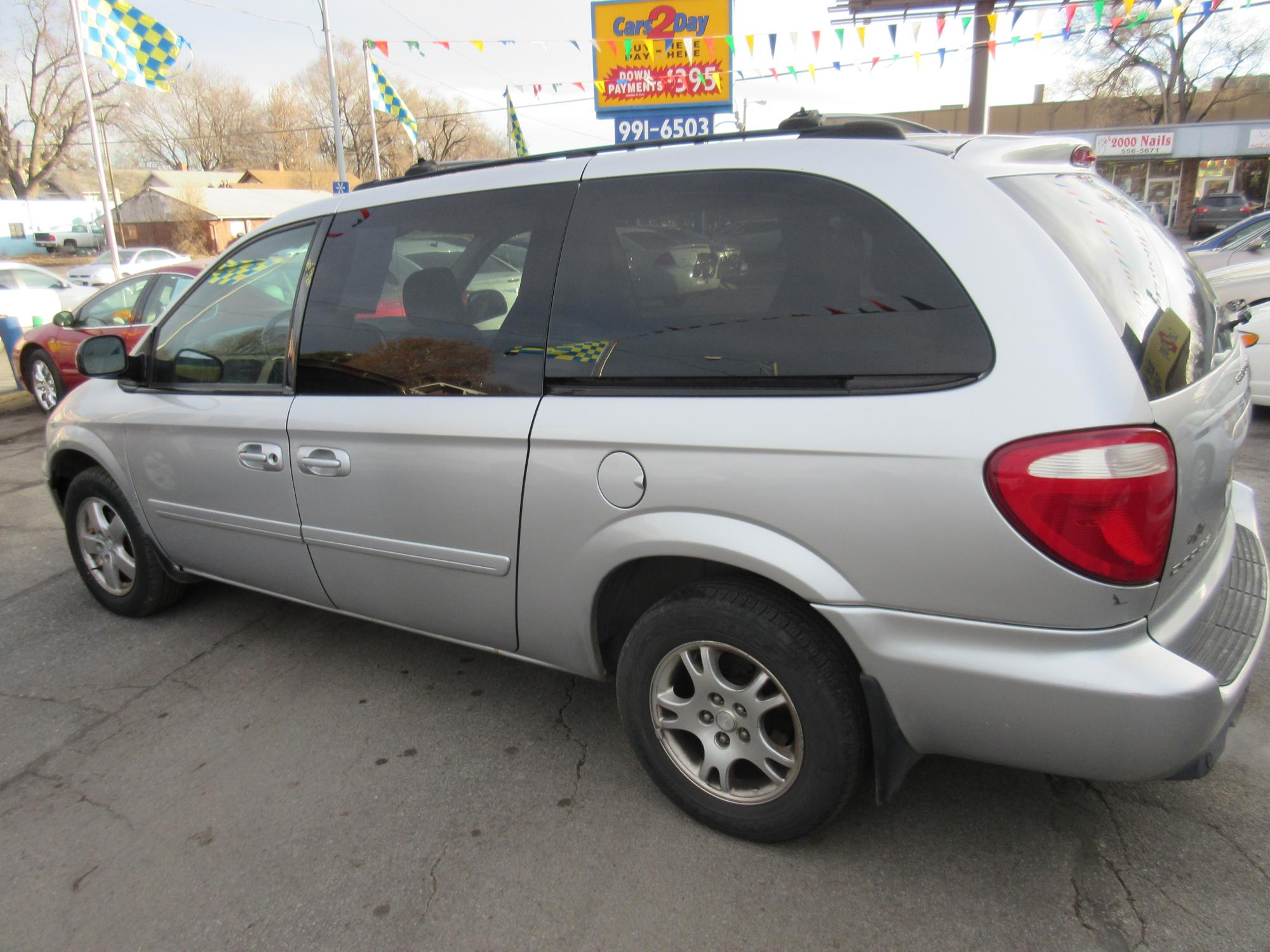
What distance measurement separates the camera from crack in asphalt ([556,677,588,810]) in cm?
263

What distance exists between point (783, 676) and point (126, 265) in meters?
28.4

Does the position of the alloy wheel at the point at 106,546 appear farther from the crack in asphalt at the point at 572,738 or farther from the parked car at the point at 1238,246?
the parked car at the point at 1238,246

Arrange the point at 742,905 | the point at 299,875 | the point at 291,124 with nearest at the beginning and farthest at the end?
the point at 742,905
the point at 299,875
the point at 291,124

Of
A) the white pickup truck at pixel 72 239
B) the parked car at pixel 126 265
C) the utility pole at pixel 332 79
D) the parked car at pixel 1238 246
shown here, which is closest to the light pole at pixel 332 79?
the utility pole at pixel 332 79

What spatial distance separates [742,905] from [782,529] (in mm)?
960

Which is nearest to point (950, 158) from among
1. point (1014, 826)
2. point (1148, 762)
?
point (1148, 762)

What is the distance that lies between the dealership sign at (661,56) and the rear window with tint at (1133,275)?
44.2 feet

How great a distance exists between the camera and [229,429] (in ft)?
10.5

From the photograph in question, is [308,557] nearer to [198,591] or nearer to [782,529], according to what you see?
[198,591]

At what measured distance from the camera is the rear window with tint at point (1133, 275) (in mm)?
1861

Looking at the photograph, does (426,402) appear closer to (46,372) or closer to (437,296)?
(437,296)

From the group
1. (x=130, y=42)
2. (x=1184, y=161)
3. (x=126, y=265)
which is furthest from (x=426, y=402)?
(x=1184, y=161)

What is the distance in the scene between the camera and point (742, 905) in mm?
2148

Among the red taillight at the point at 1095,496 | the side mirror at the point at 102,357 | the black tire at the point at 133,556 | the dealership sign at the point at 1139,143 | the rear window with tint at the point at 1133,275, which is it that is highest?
the dealership sign at the point at 1139,143
